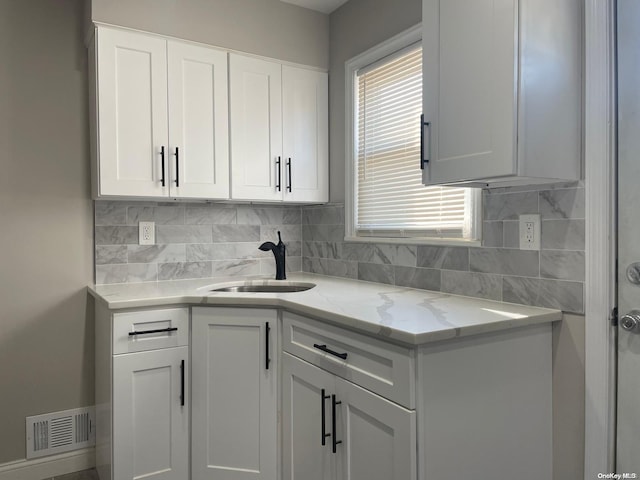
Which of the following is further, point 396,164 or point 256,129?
point 256,129

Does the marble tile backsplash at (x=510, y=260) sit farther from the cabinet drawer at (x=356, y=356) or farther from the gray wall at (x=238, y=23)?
the gray wall at (x=238, y=23)

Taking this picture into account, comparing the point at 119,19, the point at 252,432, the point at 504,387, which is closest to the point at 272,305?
the point at 252,432

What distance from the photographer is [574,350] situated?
162 centimetres

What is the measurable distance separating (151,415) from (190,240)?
41.5 inches

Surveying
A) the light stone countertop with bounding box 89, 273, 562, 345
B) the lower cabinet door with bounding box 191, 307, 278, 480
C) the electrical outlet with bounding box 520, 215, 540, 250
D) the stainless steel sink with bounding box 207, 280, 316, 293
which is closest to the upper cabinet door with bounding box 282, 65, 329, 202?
the stainless steel sink with bounding box 207, 280, 316, 293

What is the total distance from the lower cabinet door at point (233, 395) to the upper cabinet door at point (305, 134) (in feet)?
3.11

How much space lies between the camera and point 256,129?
8.68 ft

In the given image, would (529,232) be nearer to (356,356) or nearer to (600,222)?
(600,222)

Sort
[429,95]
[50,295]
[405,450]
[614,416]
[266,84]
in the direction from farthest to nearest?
[266,84] < [50,295] < [429,95] < [614,416] < [405,450]

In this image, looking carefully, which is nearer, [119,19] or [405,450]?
[405,450]

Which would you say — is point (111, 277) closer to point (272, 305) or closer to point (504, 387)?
point (272, 305)

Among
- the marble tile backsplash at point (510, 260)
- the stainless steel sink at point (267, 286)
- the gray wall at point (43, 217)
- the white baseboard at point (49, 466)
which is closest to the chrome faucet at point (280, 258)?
the stainless steel sink at point (267, 286)

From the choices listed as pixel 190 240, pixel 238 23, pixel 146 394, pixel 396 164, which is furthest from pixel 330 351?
pixel 238 23

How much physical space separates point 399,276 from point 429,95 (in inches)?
38.1
